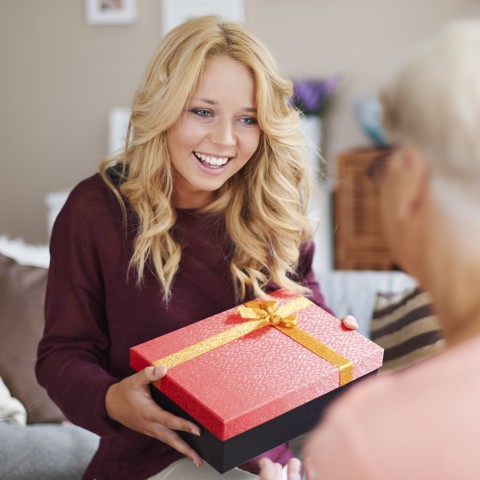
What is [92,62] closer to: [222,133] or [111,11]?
[111,11]

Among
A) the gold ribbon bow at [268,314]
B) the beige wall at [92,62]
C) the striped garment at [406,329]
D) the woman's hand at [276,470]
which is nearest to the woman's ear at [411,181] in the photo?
the woman's hand at [276,470]

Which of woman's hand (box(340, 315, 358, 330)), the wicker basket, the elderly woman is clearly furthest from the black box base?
the wicker basket

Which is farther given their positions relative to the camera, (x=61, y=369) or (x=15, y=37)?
(x=15, y=37)

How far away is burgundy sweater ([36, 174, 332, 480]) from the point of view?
1498 mm

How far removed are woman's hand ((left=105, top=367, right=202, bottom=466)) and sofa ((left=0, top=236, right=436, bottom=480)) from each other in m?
0.57

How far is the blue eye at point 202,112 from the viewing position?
1496mm

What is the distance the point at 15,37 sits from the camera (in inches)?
158

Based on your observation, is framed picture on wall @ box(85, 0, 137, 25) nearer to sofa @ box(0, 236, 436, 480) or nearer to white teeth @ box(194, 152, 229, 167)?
sofa @ box(0, 236, 436, 480)

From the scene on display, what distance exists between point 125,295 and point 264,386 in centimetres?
40

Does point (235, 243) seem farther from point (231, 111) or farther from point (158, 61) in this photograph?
point (158, 61)

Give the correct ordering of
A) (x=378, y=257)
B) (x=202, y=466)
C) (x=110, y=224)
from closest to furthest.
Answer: (x=202, y=466) < (x=110, y=224) < (x=378, y=257)

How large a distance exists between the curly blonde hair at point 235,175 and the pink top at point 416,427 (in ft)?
2.71

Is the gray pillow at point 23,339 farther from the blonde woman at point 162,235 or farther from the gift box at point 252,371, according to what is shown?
the gift box at point 252,371

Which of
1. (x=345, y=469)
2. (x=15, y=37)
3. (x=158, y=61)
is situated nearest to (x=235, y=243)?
(x=158, y=61)
